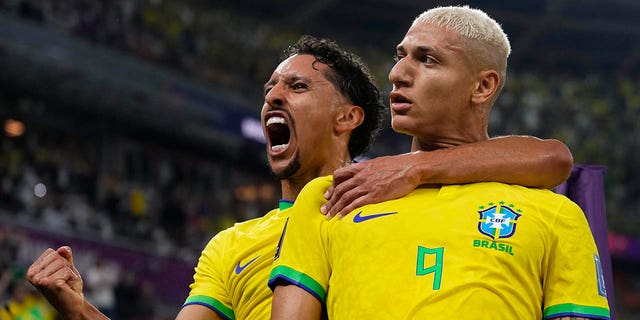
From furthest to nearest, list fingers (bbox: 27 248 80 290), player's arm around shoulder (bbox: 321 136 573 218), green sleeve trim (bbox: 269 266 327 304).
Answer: fingers (bbox: 27 248 80 290) < player's arm around shoulder (bbox: 321 136 573 218) < green sleeve trim (bbox: 269 266 327 304)

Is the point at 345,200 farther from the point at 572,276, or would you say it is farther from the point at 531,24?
the point at 531,24

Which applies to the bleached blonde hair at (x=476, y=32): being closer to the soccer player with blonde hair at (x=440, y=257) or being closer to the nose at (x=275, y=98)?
the soccer player with blonde hair at (x=440, y=257)

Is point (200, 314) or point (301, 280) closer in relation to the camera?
point (301, 280)

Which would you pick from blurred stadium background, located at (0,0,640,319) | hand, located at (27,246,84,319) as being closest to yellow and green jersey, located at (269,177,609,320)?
hand, located at (27,246,84,319)

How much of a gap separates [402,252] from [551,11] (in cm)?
3210

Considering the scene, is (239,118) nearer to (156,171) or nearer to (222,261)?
(156,171)

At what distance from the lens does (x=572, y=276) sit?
2797mm

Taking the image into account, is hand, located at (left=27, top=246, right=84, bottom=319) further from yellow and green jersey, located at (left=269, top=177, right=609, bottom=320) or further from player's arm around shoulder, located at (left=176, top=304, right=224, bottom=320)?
yellow and green jersey, located at (left=269, top=177, right=609, bottom=320)

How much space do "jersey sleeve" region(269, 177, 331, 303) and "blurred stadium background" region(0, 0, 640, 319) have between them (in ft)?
22.6

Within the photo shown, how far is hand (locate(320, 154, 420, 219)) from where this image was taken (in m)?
2.90

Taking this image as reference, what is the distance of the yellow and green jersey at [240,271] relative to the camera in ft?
12.2

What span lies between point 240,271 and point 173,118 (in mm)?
18360

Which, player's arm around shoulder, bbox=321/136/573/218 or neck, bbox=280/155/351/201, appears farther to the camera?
neck, bbox=280/155/351/201

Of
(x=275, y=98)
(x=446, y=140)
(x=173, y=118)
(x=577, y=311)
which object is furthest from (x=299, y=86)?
(x=173, y=118)
